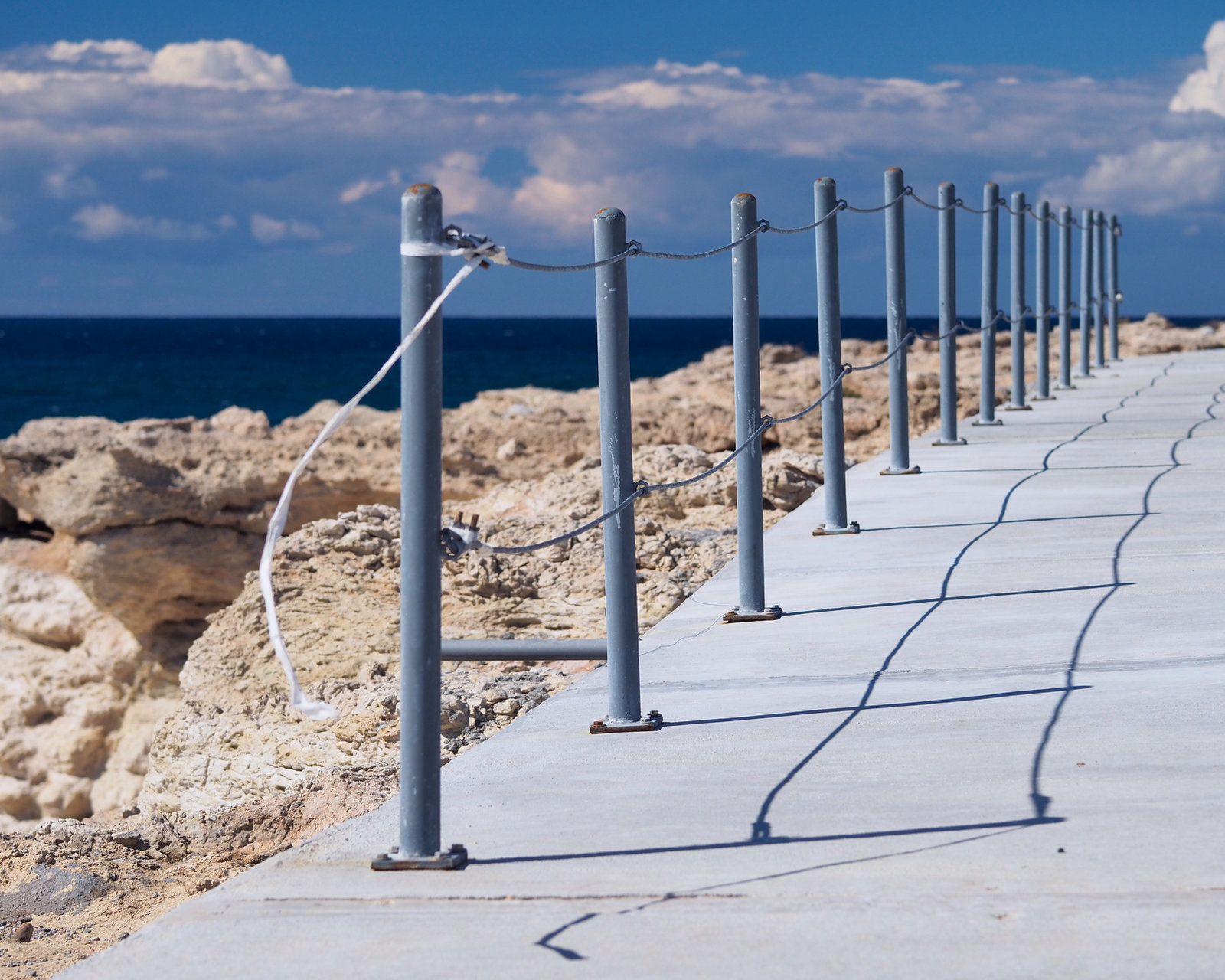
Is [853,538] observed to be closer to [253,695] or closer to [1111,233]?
[253,695]

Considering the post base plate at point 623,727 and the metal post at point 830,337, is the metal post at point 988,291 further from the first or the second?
the post base plate at point 623,727

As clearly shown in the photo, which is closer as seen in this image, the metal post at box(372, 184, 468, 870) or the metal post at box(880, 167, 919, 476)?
the metal post at box(372, 184, 468, 870)

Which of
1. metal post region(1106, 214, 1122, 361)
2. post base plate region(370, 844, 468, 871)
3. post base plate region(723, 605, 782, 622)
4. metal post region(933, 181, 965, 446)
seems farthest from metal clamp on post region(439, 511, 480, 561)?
metal post region(1106, 214, 1122, 361)

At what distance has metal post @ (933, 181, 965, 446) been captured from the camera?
24.4ft

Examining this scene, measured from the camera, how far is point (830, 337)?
5.25 metres

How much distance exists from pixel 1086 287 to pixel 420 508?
38.7 feet

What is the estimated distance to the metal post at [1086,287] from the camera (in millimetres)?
12930

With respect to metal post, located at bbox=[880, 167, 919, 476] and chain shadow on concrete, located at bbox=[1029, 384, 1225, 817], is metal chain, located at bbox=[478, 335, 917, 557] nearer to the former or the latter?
metal post, located at bbox=[880, 167, 919, 476]

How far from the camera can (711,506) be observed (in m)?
7.08

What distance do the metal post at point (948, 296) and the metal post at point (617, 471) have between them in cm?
451

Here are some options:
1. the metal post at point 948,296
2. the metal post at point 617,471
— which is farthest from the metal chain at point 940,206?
the metal post at point 617,471

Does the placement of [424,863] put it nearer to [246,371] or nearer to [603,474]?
[603,474]

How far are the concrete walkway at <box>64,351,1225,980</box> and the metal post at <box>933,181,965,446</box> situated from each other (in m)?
3.05

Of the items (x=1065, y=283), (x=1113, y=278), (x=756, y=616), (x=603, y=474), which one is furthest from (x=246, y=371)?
(x=603, y=474)
